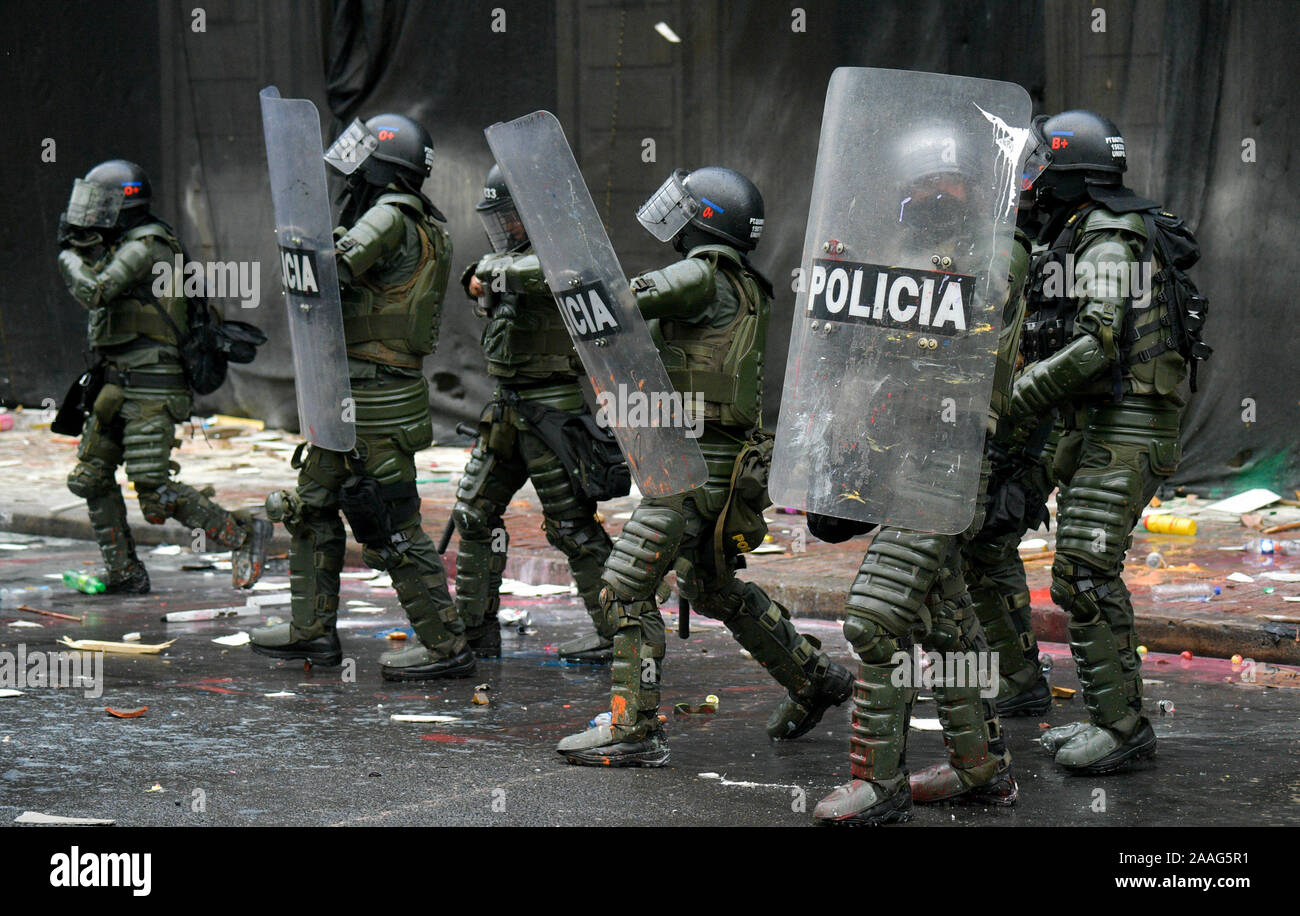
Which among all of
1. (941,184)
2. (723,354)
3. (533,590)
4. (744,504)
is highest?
(941,184)

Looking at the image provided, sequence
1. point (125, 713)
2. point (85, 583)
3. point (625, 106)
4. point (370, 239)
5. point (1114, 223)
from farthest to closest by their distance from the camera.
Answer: point (625, 106) < point (85, 583) < point (370, 239) < point (125, 713) < point (1114, 223)

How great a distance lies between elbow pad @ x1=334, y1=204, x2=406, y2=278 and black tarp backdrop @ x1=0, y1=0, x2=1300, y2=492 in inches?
220

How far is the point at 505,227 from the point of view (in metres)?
6.89

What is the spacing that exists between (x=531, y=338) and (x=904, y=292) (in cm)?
266

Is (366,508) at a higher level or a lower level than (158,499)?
higher

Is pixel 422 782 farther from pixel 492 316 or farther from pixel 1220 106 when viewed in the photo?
pixel 1220 106

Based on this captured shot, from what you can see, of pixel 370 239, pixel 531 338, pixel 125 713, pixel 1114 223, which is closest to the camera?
pixel 1114 223

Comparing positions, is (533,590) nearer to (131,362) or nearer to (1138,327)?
(131,362)

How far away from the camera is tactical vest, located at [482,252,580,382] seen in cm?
685

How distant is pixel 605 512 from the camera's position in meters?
10.1

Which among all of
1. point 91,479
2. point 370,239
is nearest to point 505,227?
point 370,239

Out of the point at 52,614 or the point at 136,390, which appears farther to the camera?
the point at 136,390

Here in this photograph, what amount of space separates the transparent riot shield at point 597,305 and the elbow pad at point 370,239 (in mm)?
1200

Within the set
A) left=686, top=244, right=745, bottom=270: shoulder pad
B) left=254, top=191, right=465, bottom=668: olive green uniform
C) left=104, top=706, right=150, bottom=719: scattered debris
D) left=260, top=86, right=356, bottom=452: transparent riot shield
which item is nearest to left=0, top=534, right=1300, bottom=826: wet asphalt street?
left=104, top=706, right=150, bottom=719: scattered debris
